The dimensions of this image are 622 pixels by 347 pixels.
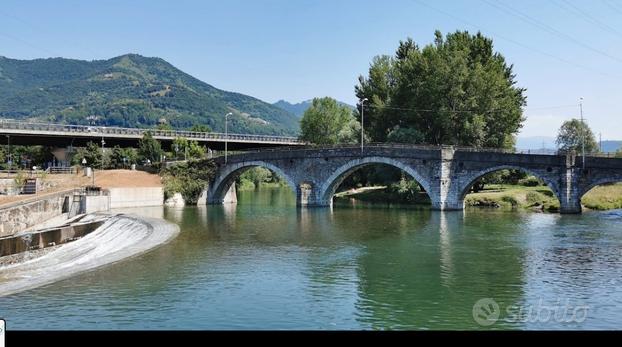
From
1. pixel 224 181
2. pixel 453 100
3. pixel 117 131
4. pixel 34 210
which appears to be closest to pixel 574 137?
pixel 453 100

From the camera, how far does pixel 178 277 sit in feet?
86.6

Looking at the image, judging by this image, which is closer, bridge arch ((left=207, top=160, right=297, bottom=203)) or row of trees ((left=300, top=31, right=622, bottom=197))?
row of trees ((left=300, top=31, right=622, bottom=197))

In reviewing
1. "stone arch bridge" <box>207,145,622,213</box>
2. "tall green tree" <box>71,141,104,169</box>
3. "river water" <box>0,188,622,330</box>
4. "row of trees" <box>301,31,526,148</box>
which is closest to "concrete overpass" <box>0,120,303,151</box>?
"tall green tree" <box>71,141,104,169</box>

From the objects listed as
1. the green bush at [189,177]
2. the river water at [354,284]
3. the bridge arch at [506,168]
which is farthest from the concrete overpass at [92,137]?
the river water at [354,284]

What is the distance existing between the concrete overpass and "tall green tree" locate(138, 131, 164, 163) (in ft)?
6.95

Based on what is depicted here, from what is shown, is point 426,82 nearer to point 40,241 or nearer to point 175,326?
point 40,241

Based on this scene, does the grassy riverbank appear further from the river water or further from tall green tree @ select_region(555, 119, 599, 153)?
tall green tree @ select_region(555, 119, 599, 153)

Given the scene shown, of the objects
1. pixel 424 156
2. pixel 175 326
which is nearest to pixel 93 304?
pixel 175 326

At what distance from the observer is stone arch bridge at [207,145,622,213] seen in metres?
52.5

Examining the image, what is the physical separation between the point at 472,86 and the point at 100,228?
48.8 metres

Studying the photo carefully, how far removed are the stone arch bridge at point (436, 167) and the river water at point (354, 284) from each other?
29.3ft
